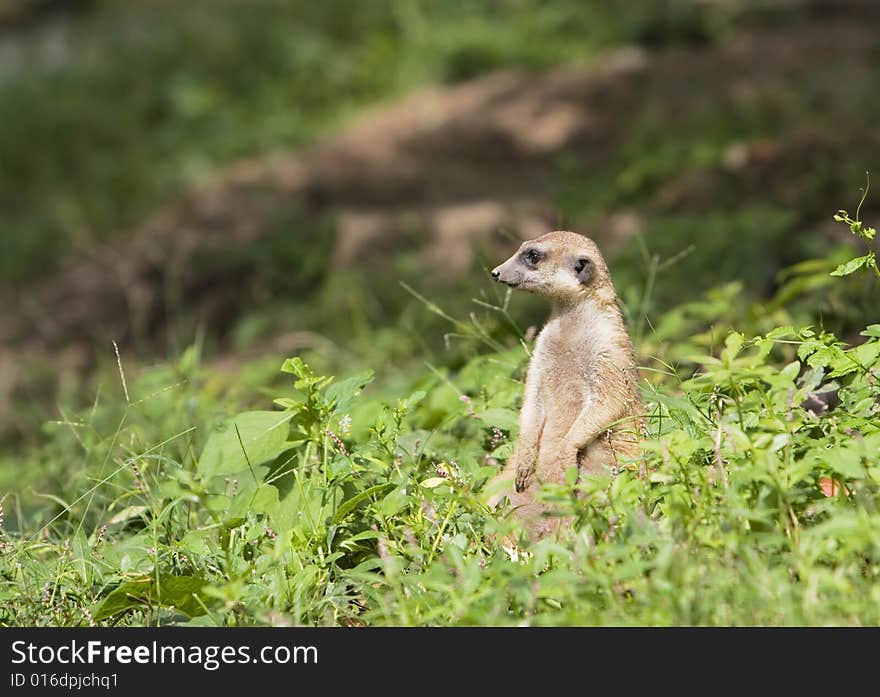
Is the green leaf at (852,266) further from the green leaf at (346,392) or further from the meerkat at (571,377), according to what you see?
the green leaf at (346,392)

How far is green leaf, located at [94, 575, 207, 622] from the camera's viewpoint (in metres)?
2.93

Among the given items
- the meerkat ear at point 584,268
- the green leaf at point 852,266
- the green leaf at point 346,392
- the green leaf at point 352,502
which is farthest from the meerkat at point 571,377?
the green leaf at point 852,266

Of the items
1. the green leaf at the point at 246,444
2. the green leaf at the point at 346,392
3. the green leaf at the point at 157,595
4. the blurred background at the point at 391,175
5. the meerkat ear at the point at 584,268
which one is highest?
the blurred background at the point at 391,175

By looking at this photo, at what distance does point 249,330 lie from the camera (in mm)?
7289

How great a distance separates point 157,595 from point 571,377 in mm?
1304

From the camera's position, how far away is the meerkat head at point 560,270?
136 inches

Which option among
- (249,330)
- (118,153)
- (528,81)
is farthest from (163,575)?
(118,153)

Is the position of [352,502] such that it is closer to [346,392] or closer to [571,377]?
[346,392]

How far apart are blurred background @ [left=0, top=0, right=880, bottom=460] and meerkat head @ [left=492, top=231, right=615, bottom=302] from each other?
0.85 m

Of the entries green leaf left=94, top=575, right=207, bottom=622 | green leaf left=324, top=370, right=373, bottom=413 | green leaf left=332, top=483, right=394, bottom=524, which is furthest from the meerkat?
green leaf left=94, top=575, right=207, bottom=622

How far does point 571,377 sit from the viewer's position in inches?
136

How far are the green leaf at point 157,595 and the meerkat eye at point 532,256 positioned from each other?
51.3 inches

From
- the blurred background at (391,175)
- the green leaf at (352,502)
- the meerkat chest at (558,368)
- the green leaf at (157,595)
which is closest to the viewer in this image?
the green leaf at (157,595)
